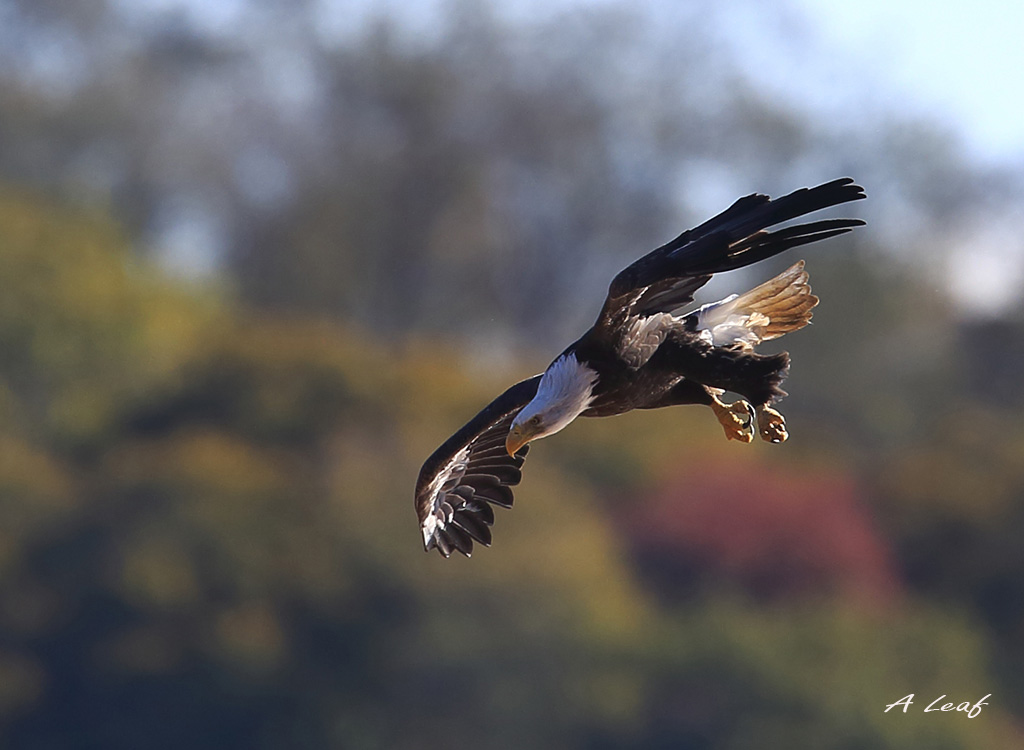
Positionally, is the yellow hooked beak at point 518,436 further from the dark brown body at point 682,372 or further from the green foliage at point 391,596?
the green foliage at point 391,596

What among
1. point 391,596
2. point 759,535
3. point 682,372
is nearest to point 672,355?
point 682,372

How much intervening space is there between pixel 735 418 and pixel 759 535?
2182 cm

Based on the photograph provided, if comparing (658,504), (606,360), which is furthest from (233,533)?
(606,360)

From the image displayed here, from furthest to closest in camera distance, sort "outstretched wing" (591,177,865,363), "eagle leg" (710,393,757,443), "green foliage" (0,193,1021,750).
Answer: "green foliage" (0,193,1021,750) → "eagle leg" (710,393,757,443) → "outstretched wing" (591,177,865,363)

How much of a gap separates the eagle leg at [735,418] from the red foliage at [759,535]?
68.0ft

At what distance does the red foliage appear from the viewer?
30.7 meters

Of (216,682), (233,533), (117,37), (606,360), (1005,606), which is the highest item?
(117,37)

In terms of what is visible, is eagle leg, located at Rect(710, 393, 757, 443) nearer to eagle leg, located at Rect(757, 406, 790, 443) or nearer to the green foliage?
eagle leg, located at Rect(757, 406, 790, 443)

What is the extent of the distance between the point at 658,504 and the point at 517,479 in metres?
22.7

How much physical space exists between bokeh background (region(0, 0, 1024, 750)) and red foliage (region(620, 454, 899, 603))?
0.08 metres

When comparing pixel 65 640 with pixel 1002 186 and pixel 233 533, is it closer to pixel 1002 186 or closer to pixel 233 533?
pixel 233 533

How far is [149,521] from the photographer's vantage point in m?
30.7

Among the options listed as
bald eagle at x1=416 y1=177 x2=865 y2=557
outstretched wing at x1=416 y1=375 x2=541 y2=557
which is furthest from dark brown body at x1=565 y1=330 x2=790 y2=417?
outstretched wing at x1=416 y1=375 x2=541 y2=557

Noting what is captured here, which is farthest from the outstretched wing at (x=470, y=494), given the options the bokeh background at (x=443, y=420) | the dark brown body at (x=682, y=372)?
the bokeh background at (x=443, y=420)
